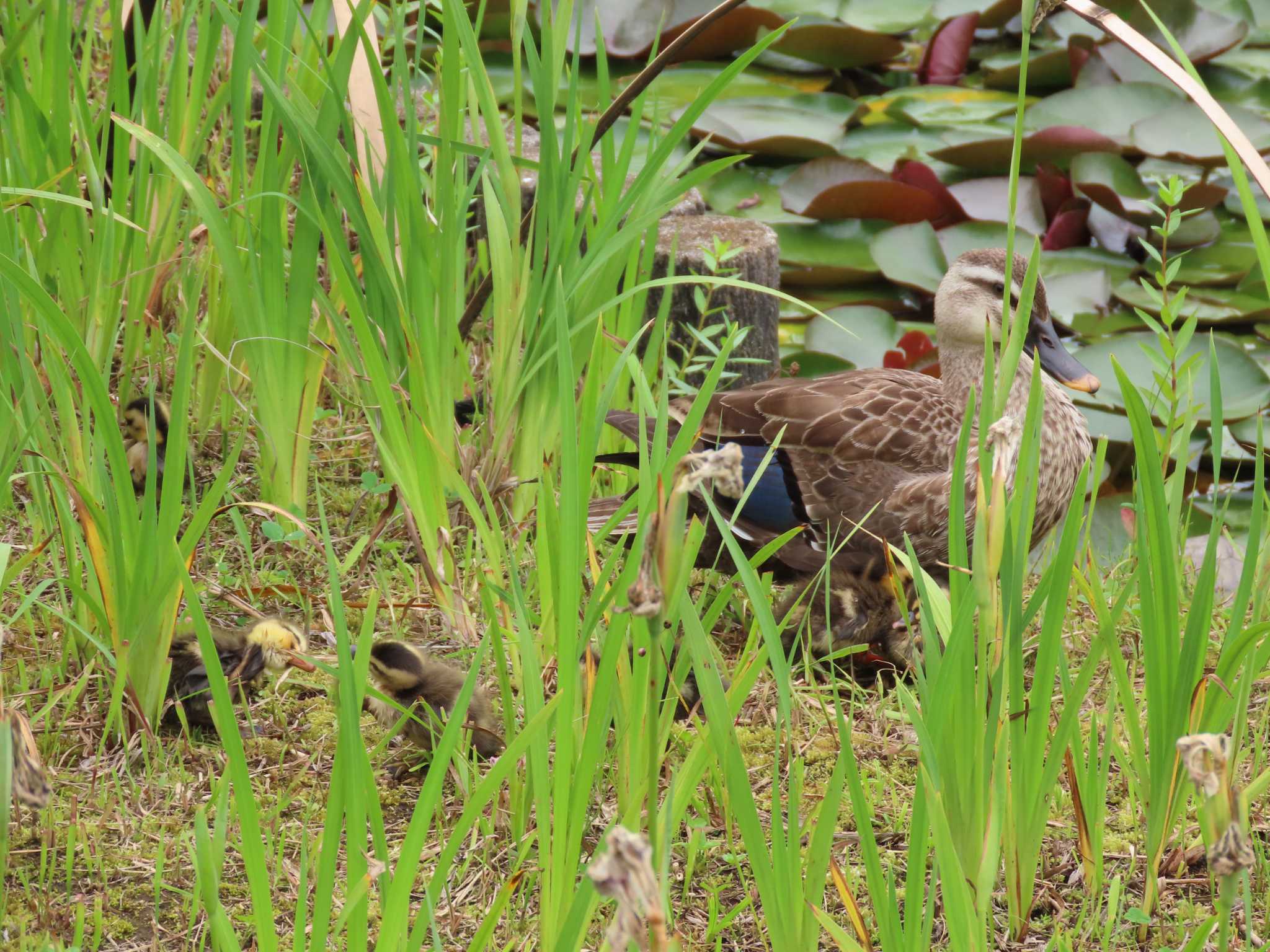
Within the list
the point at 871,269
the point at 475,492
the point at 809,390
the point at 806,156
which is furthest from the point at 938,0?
the point at 475,492

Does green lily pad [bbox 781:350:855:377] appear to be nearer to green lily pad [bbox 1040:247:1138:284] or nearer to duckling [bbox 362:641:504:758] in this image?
green lily pad [bbox 1040:247:1138:284]

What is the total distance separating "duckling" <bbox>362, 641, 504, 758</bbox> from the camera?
2.09m

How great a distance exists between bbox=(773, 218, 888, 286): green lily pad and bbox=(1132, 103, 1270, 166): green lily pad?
1106mm

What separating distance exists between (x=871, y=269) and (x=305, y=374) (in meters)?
2.92

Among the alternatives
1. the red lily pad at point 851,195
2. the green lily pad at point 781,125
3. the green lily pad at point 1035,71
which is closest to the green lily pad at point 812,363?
the red lily pad at point 851,195

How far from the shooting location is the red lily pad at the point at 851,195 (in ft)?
16.8

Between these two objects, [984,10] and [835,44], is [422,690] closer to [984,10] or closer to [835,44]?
[835,44]

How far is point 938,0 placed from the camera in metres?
6.14

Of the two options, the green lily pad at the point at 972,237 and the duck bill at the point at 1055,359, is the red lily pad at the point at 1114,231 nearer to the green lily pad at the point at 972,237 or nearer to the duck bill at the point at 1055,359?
the green lily pad at the point at 972,237

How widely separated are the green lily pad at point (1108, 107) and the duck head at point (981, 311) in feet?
7.28

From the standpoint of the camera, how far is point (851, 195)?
515cm

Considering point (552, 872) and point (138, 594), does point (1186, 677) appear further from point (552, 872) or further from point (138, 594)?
point (138, 594)

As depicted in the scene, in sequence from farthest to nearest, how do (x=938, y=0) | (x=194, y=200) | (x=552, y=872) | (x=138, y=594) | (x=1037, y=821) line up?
1. (x=938, y=0)
2. (x=194, y=200)
3. (x=138, y=594)
4. (x=1037, y=821)
5. (x=552, y=872)

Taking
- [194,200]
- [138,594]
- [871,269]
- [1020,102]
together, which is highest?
[1020,102]
